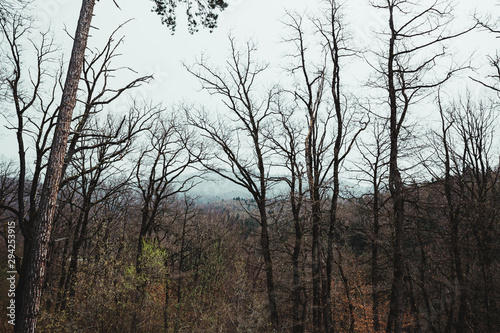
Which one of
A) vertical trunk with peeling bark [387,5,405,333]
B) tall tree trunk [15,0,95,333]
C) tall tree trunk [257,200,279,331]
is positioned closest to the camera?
tall tree trunk [15,0,95,333]

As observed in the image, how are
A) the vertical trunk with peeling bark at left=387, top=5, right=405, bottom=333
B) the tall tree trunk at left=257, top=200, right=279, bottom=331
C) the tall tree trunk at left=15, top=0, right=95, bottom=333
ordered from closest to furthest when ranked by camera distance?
the tall tree trunk at left=15, top=0, right=95, bottom=333 → the vertical trunk with peeling bark at left=387, top=5, right=405, bottom=333 → the tall tree trunk at left=257, top=200, right=279, bottom=331

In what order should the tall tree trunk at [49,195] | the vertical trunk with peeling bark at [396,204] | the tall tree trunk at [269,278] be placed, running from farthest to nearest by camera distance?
the tall tree trunk at [269,278], the vertical trunk with peeling bark at [396,204], the tall tree trunk at [49,195]

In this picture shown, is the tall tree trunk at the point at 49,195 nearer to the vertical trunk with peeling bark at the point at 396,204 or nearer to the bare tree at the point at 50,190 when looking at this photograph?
the bare tree at the point at 50,190

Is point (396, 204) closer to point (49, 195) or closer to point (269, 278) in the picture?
point (269, 278)

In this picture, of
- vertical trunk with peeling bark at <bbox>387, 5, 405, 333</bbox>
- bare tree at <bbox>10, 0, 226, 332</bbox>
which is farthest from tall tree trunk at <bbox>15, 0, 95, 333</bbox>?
vertical trunk with peeling bark at <bbox>387, 5, 405, 333</bbox>

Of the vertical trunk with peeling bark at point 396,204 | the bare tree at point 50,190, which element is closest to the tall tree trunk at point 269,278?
the vertical trunk with peeling bark at point 396,204

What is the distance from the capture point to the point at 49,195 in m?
4.47

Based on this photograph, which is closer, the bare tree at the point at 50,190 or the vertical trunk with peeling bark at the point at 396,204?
the bare tree at the point at 50,190

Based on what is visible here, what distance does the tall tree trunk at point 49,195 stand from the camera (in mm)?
4133

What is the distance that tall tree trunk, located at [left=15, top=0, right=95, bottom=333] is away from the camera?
4.13m

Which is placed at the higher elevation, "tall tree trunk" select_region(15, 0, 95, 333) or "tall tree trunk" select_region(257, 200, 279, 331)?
"tall tree trunk" select_region(15, 0, 95, 333)

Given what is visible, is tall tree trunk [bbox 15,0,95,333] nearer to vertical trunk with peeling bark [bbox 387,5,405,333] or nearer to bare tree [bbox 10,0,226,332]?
bare tree [bbox 10,0,226,332]

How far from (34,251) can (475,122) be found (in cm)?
1773

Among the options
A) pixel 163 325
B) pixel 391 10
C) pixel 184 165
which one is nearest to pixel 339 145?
pixel 391 10
